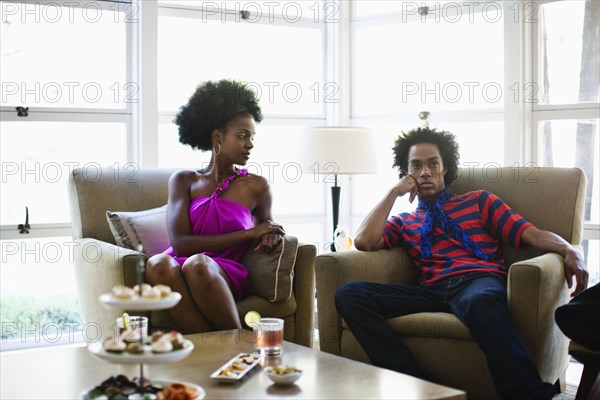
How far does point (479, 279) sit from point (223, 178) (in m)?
1.17

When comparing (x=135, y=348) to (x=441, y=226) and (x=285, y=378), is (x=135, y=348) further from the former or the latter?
(x=441, y=226)

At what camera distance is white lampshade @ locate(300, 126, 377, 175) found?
3.93 metres

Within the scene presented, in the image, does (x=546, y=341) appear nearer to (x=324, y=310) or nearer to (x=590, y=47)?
(x=324, y=310)

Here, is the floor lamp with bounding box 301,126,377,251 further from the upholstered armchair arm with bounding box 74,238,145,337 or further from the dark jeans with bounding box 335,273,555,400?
the upholstered armchair arm with bounding box 74,238,145,337

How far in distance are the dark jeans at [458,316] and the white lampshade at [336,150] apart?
99cm

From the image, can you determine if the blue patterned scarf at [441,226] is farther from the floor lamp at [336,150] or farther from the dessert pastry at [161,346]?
the dessert pastry at [161,346]

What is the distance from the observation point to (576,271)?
2.90 meters

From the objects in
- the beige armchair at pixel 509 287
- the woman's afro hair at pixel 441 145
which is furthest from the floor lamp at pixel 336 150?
the beige armchair at pixel 509 287

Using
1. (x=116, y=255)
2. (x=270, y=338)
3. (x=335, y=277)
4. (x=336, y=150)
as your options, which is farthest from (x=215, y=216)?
(x=270, y=338)

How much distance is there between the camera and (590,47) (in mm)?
3922

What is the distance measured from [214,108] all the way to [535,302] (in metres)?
1.58

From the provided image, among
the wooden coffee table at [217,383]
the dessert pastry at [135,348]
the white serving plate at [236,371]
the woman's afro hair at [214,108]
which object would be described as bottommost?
the wooden coffee table at [217,383]

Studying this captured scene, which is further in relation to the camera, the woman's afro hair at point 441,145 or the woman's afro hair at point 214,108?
the woman's afro hair at point 214,108

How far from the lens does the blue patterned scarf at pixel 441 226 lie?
3146 millimetres
